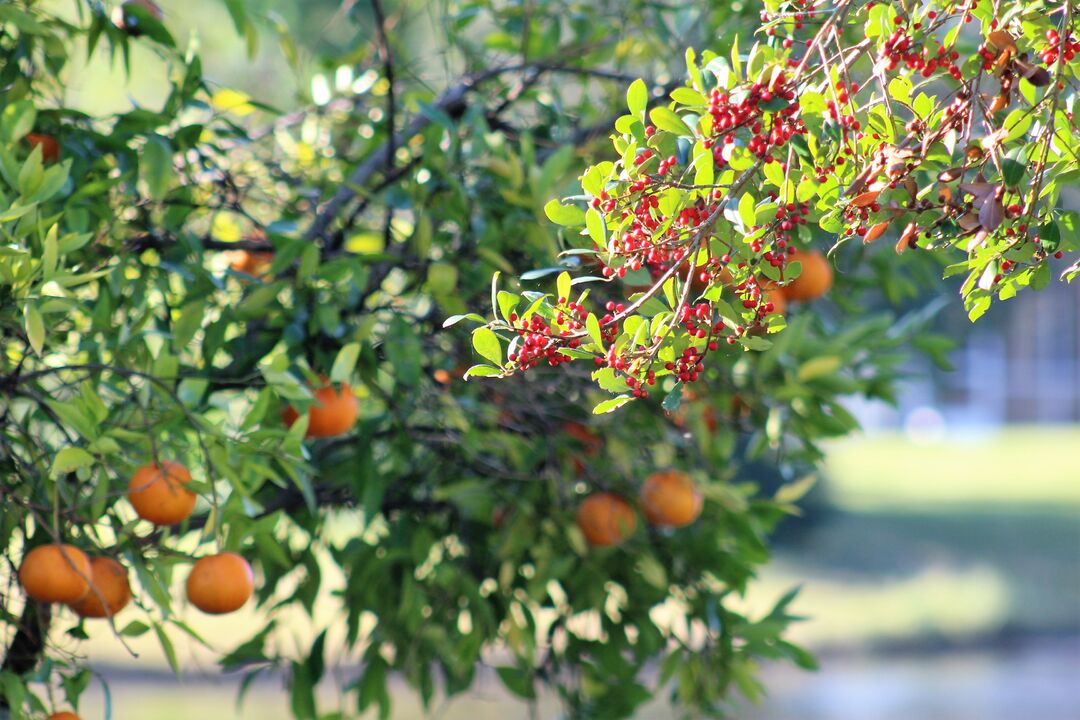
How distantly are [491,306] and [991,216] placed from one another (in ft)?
2.94

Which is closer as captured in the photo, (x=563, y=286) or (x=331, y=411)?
(x=563, y=286)

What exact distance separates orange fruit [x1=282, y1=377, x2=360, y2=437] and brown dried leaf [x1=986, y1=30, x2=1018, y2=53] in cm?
99

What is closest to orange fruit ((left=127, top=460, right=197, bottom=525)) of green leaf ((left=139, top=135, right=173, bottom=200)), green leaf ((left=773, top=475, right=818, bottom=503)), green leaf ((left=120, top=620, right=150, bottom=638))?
green leaf ((left=120, top=620, right=150, bottom=638))

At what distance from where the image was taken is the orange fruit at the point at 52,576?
1.38 meters

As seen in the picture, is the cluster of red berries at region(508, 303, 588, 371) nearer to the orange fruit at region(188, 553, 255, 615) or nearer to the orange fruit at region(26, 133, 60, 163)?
the orange fruit at region(188, 553, 255, 615)

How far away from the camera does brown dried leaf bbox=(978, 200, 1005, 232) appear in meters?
0.85

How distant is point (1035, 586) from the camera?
7.64 m

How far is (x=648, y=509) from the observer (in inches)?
76.7

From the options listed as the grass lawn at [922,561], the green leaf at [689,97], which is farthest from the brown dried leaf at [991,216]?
the grass lawn at [922,561]

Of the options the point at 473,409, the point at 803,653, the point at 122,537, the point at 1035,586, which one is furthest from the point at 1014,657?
the point at 122,537

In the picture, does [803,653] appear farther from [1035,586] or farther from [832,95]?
[1035,586]

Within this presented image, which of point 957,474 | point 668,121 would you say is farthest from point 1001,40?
point 957,474

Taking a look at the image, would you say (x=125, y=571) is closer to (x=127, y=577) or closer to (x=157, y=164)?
(x=127, y=577)

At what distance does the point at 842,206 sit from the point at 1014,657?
19.9ft
